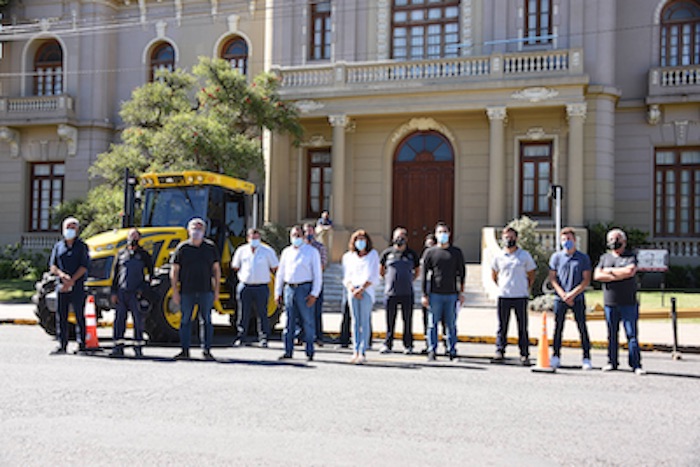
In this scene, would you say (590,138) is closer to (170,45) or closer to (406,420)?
(170,45)

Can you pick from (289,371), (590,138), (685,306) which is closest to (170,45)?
(590,138)

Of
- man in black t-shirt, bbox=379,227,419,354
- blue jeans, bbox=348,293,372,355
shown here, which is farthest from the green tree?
blue jeans, bbox=348,293,372,355

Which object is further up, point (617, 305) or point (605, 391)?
point (617, 305)

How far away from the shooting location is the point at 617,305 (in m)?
10.4

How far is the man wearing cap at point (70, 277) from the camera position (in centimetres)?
1136

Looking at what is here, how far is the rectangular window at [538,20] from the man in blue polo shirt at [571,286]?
15553mm

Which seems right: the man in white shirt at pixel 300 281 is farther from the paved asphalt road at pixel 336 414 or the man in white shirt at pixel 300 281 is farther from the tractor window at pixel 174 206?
the tractor window at pixel 174 206

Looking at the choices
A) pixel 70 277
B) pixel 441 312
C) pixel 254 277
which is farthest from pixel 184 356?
pixel 441 312

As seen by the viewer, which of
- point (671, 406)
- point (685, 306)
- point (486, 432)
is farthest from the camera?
point (685, 306)

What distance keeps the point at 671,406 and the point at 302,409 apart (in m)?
3.75

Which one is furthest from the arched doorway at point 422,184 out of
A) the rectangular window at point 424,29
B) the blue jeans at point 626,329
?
the blue jeans at point 626,329

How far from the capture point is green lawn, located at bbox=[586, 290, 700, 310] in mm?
18281

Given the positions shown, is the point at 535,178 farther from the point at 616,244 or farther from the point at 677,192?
the point at 616,244

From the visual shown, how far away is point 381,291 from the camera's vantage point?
21.6 m
